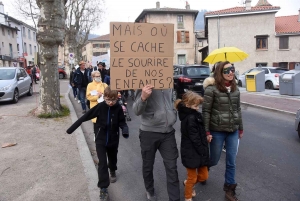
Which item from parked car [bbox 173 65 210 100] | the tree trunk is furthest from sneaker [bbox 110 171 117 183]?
parked car [bbox 173 65 210 100]

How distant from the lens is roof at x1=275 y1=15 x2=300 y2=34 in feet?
103

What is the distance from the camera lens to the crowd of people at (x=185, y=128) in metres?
3.15

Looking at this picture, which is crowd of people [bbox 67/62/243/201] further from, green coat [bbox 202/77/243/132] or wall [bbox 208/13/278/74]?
wall [bbox 208/13/278/74]

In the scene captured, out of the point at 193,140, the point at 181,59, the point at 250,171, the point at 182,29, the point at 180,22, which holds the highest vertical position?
the point at 180,22

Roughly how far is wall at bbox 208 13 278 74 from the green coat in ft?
101

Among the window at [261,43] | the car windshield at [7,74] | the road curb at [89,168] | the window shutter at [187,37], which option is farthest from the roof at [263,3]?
the road curb at [89,168]

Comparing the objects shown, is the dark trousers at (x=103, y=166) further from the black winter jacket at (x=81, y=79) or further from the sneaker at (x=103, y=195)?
the black winter jacket at (x=81, y=79)

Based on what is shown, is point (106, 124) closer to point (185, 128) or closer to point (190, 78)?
point (185, 128)

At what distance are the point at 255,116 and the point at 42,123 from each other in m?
6.89

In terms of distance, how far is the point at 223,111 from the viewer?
11.0 ft

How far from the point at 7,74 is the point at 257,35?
27.9 metres

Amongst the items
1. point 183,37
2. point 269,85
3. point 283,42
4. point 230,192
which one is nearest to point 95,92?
point 230,192

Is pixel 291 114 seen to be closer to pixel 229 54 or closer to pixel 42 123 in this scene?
pixel 229 54

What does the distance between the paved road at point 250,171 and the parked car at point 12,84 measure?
616 cm
